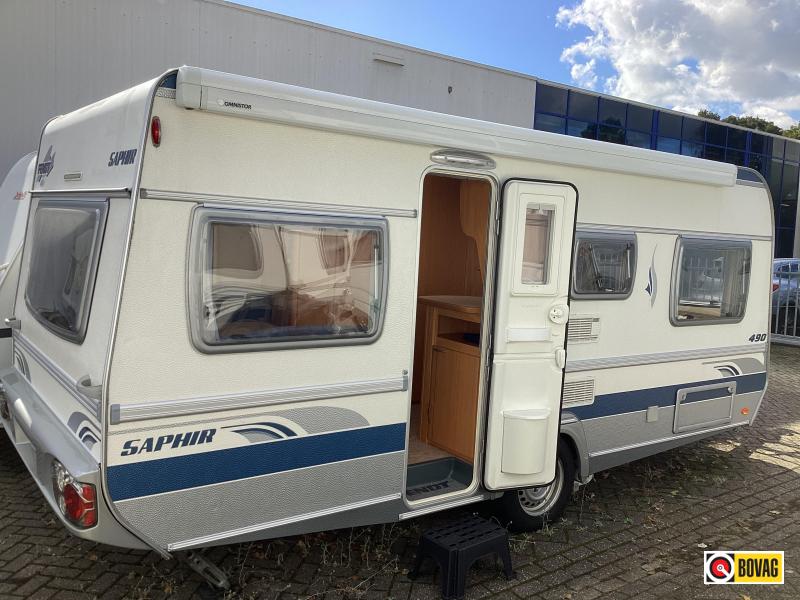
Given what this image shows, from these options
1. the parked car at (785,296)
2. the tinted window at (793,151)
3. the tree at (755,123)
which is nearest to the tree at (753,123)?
the tree at (755,123)

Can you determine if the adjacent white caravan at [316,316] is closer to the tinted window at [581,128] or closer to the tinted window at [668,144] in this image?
the tinted window at [581,128]

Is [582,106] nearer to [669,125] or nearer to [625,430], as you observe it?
[669,125]

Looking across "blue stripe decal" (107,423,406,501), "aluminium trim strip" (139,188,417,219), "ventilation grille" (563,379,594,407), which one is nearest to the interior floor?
"blue stripe decal" (107,423,406,501)

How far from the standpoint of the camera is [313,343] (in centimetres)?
338

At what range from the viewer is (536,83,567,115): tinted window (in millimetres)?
16688

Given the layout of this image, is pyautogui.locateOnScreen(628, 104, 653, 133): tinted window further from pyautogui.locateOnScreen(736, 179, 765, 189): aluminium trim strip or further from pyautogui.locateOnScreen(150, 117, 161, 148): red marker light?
pyautogui.locateOnScreen(150, 117, 161, 148): red marker light

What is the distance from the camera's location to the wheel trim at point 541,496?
4.51 meters

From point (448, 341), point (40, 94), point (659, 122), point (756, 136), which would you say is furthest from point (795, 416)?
point (756, 136)

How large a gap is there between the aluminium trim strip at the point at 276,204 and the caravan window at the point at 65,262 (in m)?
0.41

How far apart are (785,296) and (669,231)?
8185 millimetres

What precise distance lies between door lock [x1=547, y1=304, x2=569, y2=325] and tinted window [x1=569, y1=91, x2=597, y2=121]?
1495 cm

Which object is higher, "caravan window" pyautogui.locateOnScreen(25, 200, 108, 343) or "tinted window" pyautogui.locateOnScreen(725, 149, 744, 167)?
"tinted window" pyautogui.locateOnScreen(725, 149, 744, 167)

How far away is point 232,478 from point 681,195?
370 centimetres

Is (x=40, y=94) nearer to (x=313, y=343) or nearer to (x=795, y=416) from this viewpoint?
(x=313, y=343)
